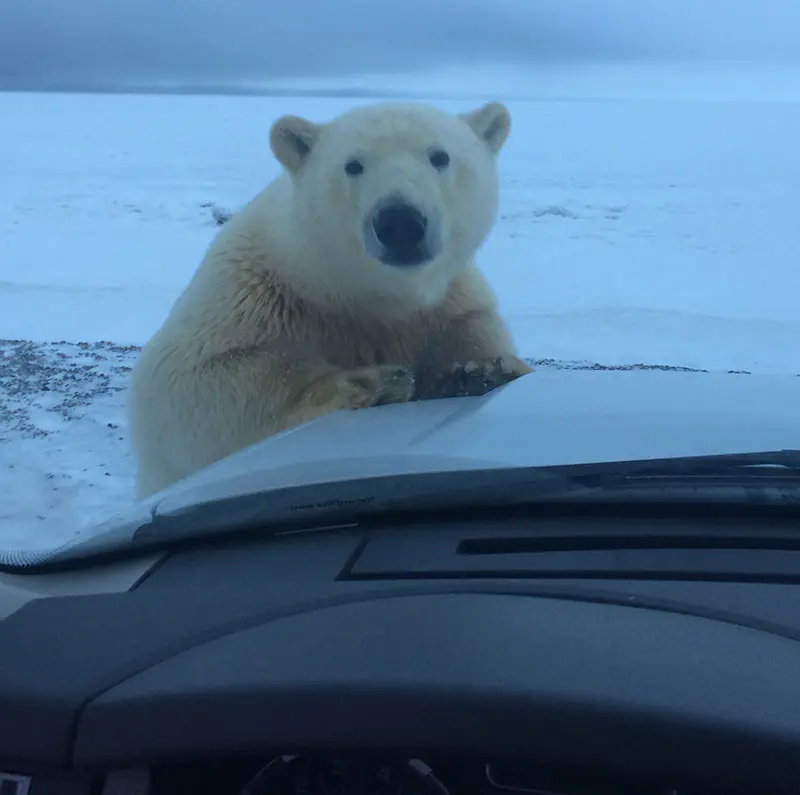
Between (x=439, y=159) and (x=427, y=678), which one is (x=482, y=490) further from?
(x=439, y=159)

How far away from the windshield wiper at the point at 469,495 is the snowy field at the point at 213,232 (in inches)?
53.9

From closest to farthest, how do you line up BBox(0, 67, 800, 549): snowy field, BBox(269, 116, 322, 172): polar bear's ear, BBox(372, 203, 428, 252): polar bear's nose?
1. BBox(372, 203, 428, 252): polar bear's nose
2. BBox(269, 116, 322, 172): polar bear's ear
3. BBox(0, 67, 800, 549): snowy field

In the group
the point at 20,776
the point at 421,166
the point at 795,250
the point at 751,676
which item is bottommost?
the point at 795,250

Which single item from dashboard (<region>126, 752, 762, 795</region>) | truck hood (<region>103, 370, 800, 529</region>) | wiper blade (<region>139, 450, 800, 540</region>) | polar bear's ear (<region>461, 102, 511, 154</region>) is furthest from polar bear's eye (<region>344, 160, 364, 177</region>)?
dashboard (<region>126, 752, 762, 795</region>)

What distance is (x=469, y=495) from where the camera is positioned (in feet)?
4.08

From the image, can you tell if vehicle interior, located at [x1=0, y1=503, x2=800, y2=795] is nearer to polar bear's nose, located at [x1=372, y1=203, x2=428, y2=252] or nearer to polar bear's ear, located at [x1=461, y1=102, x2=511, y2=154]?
polar bear's nose, located at [x1=372, y1=203, x2=428, y2=252]

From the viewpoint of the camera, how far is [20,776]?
838mm

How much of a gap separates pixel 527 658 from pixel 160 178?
1267 centimetres

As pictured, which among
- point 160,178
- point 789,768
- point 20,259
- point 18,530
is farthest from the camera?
point 160,178

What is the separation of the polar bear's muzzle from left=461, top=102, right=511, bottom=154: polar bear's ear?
59 centimetres

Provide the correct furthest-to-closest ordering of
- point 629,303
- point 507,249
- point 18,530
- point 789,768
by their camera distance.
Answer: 1. point 507,249
2. point 629,303
3. point 18,530
4. point 789,768

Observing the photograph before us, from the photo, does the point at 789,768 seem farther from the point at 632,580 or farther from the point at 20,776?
the point at 20,776

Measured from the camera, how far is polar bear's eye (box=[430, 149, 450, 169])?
2.25m

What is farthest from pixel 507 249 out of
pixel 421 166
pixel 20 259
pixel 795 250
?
pixel 421 166
